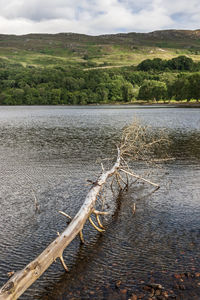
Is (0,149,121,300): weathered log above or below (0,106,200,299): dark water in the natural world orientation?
above

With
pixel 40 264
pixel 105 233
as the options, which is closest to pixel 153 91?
pixel 105 233

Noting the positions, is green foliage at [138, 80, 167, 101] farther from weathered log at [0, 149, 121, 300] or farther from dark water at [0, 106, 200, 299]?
weathered log at [0, 149, 121, 300]

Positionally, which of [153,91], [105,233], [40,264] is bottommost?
[105,233]

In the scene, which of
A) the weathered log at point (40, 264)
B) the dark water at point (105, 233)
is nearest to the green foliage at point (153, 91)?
the dark water at point (105, 233)

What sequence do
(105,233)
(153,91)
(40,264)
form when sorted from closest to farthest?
(40,264) < (105,233) < (153,91)

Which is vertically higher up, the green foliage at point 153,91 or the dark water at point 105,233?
the green foliage at point 153,91

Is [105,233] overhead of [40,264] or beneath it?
beneath

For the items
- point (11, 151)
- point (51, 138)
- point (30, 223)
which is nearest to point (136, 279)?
point (30, 223)

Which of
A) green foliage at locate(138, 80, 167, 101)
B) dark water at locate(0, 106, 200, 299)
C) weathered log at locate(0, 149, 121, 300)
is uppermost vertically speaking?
green foliage at locate(138, 80, 167, 101)

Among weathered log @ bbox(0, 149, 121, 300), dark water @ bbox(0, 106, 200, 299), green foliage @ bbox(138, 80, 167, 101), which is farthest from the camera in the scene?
green foliage @ bbox(138, 80, 167, 101)

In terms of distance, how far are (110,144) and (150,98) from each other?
480 feet

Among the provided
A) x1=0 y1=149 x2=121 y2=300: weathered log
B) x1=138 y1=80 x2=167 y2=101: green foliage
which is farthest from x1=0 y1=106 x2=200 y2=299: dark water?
x1=138 y1=80 x2=167 y2=101: green foliage

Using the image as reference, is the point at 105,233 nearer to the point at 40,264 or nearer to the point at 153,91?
the point at 40,264

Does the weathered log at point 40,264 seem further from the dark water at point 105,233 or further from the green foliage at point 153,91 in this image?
the green foliage at point 153,91
